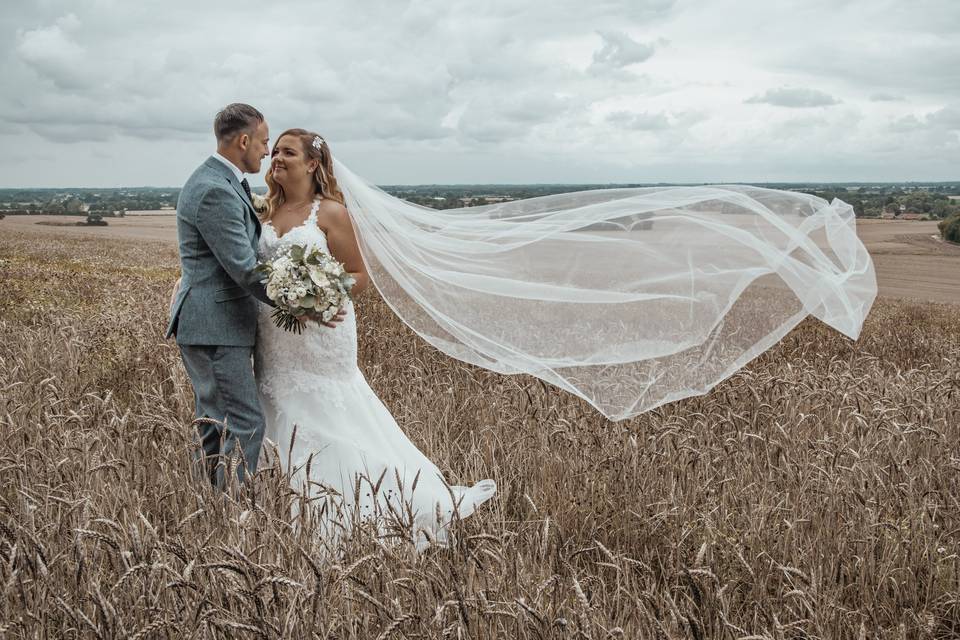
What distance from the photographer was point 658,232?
518cm

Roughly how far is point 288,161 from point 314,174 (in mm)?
204

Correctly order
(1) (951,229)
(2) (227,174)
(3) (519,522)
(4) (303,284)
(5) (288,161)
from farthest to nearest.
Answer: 1. (1) (951,229)
2. (5) (288,161)
3. (3) (519,522)
4. (2) (227,174)
5. (4) (303,284)

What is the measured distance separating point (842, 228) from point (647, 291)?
1.82 meters

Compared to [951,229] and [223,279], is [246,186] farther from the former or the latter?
[951,229]

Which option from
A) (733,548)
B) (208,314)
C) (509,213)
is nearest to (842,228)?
(509,213)

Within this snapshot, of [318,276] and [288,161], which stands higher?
[288,161]

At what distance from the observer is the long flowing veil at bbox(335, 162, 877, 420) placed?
4.65 m

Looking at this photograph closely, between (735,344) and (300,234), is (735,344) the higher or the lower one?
the lower one

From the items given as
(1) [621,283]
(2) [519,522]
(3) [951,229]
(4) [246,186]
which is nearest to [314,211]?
(4) [246,186]

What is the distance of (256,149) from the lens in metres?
4.03

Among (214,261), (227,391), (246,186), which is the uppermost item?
(246,186)

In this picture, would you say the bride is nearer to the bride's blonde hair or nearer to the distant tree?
the bride's blonde hair

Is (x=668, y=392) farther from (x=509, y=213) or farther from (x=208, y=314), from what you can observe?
(x=208, y=314)

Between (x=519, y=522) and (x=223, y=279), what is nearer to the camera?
(x=223, y=279)
